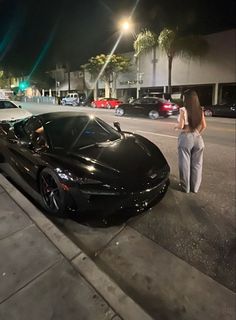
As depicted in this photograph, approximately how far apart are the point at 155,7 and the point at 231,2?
6.39 m

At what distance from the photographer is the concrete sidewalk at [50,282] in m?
2.06

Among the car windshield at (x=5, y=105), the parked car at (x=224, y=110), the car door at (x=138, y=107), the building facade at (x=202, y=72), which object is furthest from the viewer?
the building facade at (x=202, y=72)

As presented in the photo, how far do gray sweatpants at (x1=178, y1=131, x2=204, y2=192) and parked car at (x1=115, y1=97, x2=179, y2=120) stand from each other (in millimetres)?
12660

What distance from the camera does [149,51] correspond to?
26.6 metres

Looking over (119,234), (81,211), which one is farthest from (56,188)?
(119,234)

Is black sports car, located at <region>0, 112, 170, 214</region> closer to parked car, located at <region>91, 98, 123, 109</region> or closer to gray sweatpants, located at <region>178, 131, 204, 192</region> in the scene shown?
gray sweatpants, located at <region>178, 131, 204, 192</region>

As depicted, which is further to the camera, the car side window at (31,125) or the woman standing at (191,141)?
the car side window at (31,125)

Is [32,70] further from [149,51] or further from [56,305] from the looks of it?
[56,305]

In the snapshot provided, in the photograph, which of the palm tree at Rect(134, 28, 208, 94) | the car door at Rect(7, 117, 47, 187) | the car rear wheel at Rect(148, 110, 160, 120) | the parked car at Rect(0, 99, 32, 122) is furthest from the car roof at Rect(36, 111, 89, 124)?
the palm tree at Rect(134, 28, 208, 94)

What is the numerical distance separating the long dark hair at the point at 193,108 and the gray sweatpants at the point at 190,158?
0.16 m

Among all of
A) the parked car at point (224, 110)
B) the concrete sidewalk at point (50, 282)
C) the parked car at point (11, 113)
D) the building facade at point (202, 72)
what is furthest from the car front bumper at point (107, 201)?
Answer: the building facade at point (202, 72)

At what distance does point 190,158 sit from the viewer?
4.27 meters

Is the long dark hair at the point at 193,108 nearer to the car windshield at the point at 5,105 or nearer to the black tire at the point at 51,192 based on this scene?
the black tire at the point at 51,192

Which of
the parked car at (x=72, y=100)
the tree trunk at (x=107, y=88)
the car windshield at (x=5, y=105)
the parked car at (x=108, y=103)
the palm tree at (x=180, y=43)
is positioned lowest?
the car windshield at (x=5, y=105)
